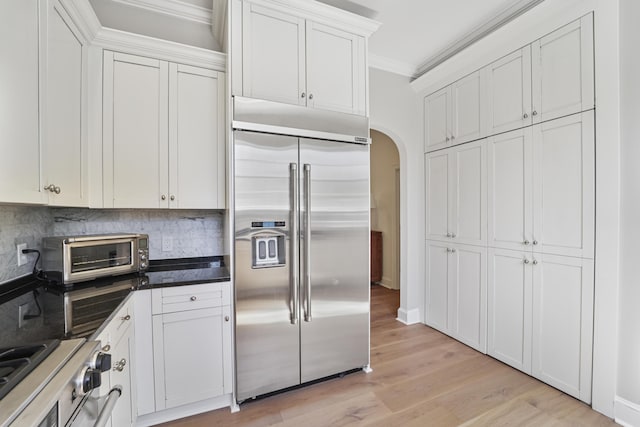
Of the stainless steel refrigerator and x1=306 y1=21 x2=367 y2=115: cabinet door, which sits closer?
the stainless steel refrigerator

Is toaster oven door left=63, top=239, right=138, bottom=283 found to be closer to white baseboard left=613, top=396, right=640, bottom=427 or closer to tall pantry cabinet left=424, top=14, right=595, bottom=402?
tall pantry cabinet left=424, top=14, right=595, bottom=402

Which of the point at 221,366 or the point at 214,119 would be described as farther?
the point at 214,119

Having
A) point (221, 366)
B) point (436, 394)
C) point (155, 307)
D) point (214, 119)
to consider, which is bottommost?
point (436, 394)

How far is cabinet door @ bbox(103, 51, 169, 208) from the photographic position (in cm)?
187

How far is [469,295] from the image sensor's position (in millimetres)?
2729

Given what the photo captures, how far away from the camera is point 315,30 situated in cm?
211

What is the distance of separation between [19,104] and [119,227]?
3.91 feet

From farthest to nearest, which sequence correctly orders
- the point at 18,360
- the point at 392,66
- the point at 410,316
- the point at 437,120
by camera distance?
the point at 410,316 < the point at 392,66 < the point at 437,120 < the point at 18,360

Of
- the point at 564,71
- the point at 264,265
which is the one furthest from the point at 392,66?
the point at 264,265

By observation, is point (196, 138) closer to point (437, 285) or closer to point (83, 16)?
point (83, 16)

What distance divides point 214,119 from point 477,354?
311 centimetres

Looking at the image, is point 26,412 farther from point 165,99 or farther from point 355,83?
point 355,83

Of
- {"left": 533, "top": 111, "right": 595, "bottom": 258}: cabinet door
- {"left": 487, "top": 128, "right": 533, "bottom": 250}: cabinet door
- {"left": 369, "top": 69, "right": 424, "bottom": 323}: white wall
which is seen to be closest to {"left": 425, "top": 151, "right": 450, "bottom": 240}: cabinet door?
{"left": 369, "top": 69, "right": 424, "bottom": 323}: white wall

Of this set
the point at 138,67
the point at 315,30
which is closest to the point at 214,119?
the point at 138,67
